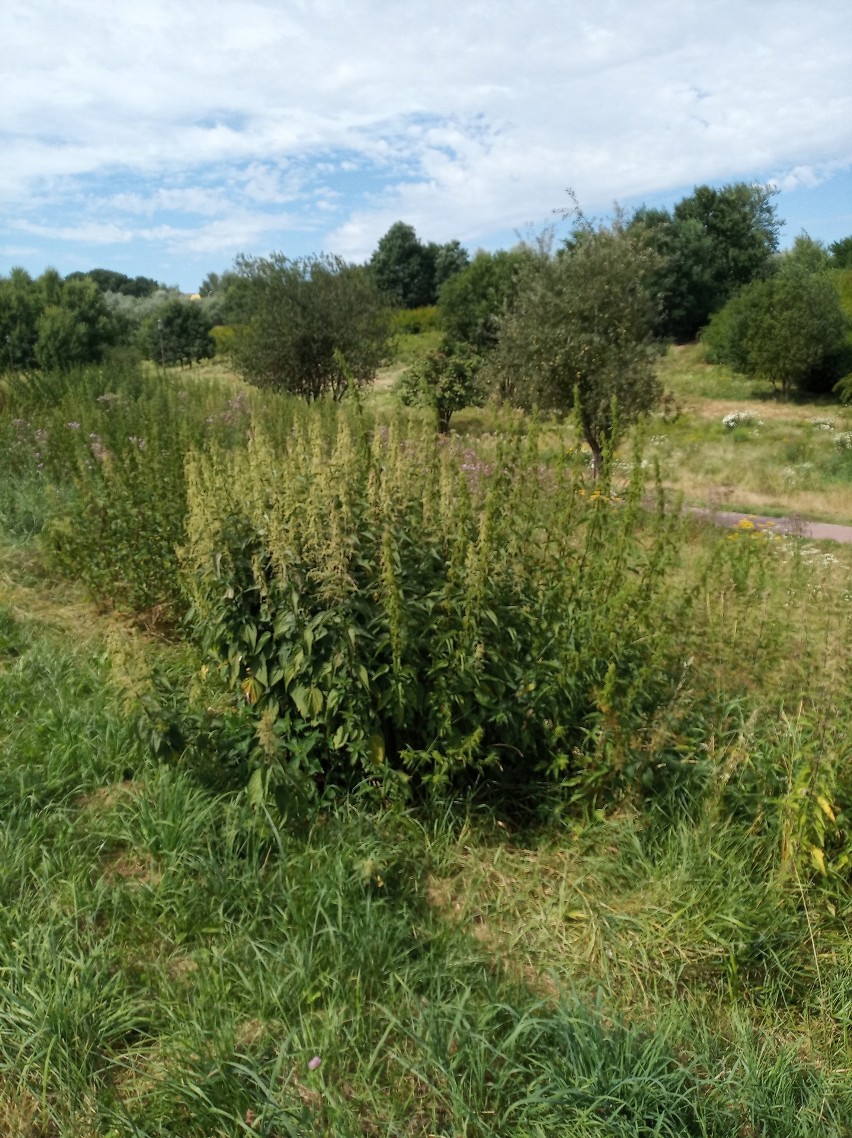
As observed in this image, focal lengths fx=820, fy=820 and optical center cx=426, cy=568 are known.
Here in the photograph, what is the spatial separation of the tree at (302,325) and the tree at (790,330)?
16.1m

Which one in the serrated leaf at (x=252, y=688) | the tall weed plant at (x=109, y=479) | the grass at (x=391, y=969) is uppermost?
the tall weed plant at (x=109, y=479)

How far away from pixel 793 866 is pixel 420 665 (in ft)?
5.16

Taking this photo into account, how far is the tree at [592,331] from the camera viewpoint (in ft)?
44.1

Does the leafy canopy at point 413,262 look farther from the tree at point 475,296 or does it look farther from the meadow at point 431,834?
the meadow at point 431,834

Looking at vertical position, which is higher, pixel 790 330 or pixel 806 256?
pixel 806 256

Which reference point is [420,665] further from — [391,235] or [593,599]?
[391,235]

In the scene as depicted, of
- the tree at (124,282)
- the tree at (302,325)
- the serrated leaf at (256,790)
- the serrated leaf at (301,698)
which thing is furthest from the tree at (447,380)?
the tree at (124,282)

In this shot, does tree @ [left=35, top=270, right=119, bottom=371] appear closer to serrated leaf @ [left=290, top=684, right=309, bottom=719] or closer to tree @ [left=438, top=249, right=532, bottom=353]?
serrated leaf @ [left=290, top=684, right=309, bottom=719]

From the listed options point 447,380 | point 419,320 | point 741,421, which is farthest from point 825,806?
point 419,320

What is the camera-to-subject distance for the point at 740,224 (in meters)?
43.3

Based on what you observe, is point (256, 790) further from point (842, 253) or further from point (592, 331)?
point (842, 253)

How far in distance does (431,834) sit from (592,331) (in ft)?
39.1

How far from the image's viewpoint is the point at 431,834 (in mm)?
3289

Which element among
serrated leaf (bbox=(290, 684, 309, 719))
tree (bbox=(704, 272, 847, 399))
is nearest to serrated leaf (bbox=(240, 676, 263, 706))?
serrated leaf (bbox=(290, 684, 309, 719))
